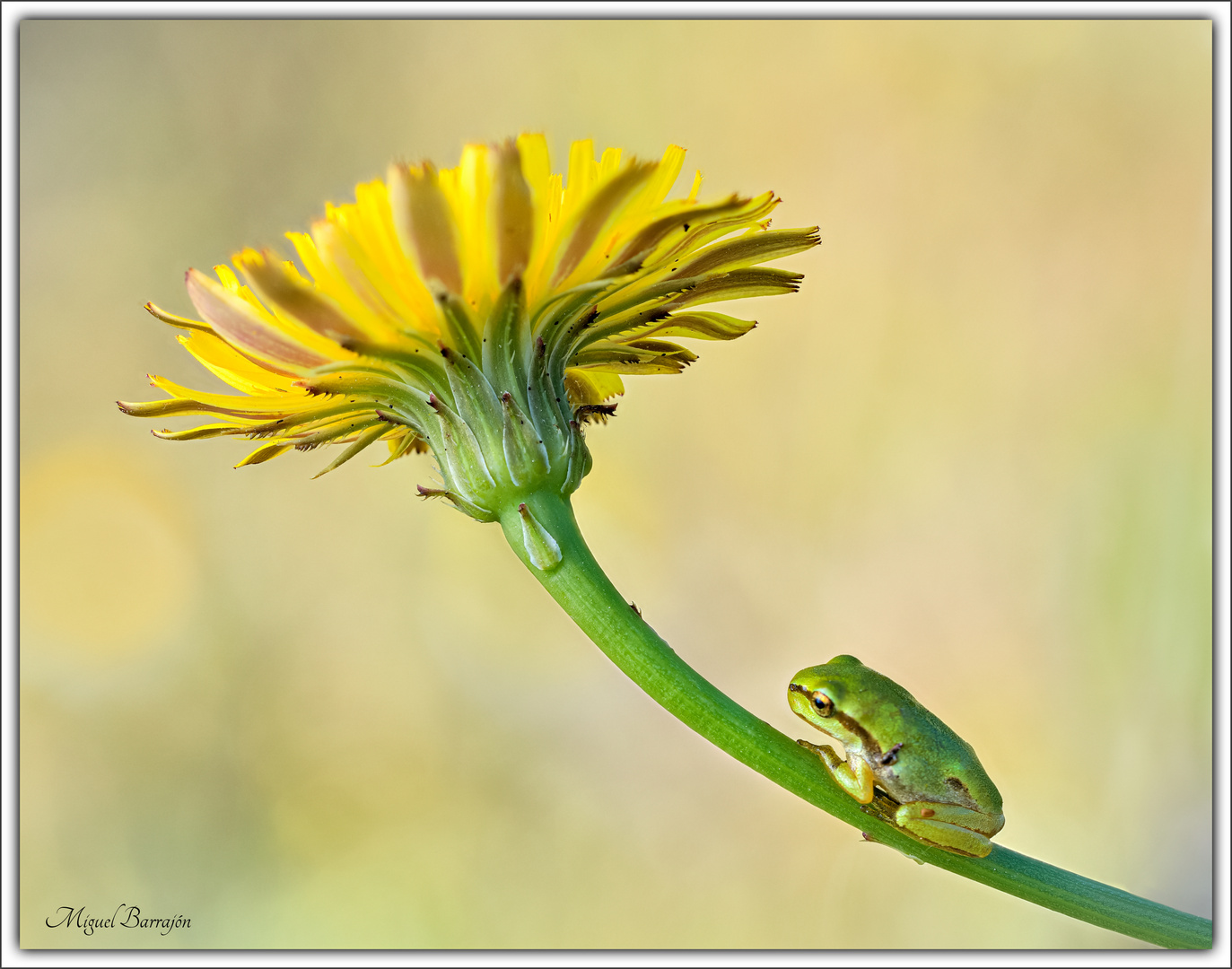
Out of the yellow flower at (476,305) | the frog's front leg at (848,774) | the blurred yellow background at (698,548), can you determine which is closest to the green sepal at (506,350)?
the yellow flower at (476,305)

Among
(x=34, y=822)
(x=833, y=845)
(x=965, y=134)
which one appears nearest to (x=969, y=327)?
(x=965, y=134)

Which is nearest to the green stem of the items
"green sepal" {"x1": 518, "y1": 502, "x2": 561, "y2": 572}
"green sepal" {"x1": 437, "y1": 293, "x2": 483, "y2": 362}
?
"green sepal" {"x1": 518, "y1": 502, "x2": 561, "y2": 572}

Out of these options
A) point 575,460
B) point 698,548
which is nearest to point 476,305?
point 575,460

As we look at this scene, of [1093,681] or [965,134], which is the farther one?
[965,134]

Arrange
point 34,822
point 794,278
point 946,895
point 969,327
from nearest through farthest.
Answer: point 794,278 → point 946,895 → point 34,822 → point 969,327

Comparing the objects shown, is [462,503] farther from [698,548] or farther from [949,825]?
[698,548]

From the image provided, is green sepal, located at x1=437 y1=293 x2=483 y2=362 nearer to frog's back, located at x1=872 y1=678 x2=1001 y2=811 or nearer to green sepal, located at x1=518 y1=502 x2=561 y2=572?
green sepal, located at x1=518 y1=502 x2=561 y2=572

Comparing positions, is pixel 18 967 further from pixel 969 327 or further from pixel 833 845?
pixel 969 327
